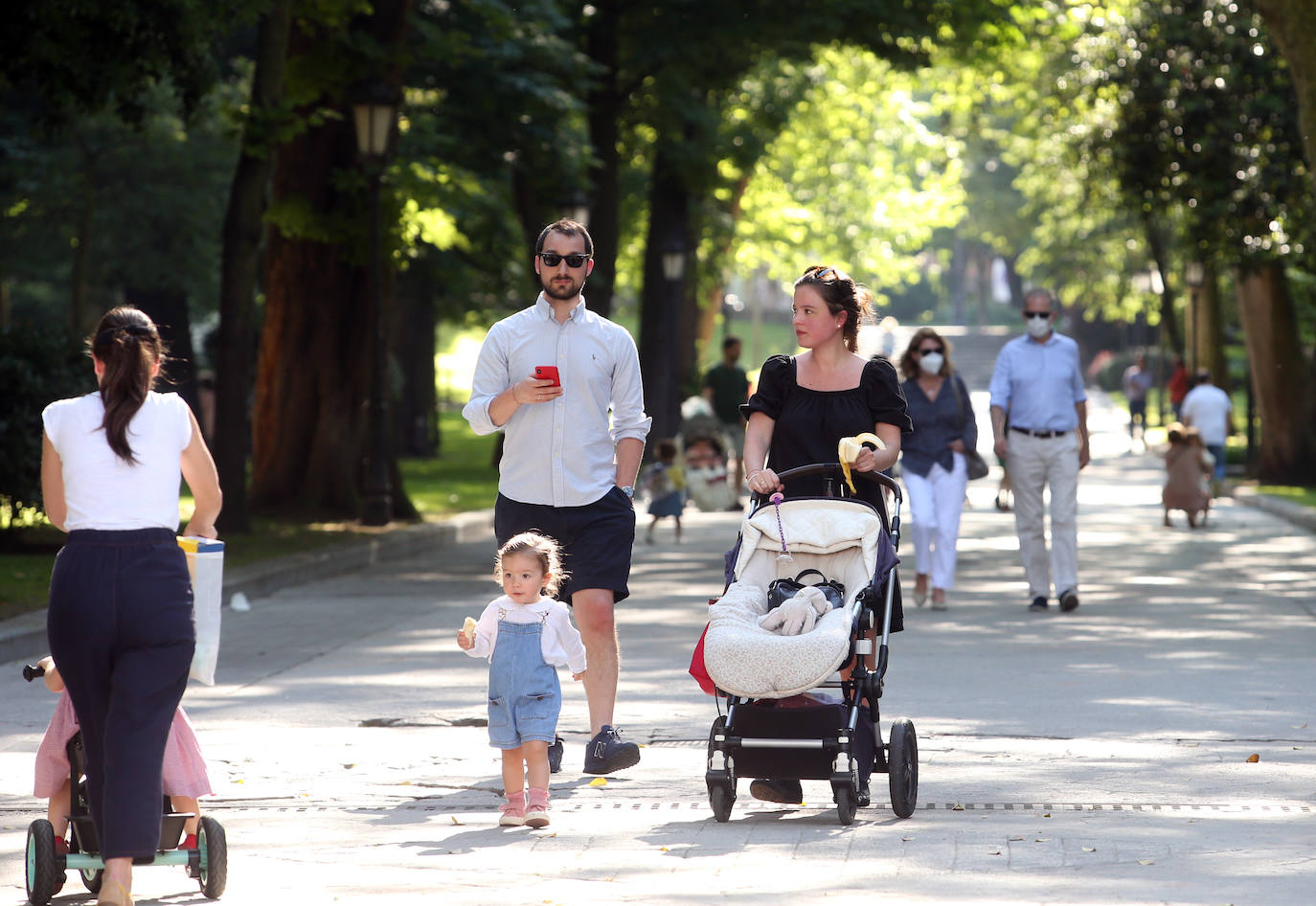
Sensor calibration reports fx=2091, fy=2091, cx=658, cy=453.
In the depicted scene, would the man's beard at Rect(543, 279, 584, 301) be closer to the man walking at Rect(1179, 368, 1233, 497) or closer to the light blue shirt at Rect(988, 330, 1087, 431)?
the light blue shirt at Rect(988, 330, 1087, 431)

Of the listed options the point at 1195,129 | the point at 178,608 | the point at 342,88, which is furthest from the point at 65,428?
the point at 1195,129

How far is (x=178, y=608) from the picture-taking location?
566 cm

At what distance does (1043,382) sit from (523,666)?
290 inches

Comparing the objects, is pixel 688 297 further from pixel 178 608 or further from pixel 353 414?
pixel 178 608

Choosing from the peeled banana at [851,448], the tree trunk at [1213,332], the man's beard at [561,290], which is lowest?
the peeled banana at [851,448]

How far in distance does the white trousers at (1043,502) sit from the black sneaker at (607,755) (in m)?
6.35

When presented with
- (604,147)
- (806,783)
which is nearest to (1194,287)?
(604,147)

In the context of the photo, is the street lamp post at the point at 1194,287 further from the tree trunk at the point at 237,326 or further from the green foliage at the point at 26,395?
the green foliage at the point at 26,395

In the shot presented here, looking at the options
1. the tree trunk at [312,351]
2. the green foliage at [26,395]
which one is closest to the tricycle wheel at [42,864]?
the green foliage at [26,395]

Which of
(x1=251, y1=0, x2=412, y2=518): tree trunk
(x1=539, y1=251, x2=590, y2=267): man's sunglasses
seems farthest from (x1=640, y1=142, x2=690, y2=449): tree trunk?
(x1=539, y1=251, x2=590, y2=267): man's sunglasses

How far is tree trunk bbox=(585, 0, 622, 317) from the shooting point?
28094 mm

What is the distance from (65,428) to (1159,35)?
2619 cm

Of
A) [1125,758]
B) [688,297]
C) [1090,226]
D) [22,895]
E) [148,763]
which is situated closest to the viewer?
[148,763]

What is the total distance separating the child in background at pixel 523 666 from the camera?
7047 millimetres
